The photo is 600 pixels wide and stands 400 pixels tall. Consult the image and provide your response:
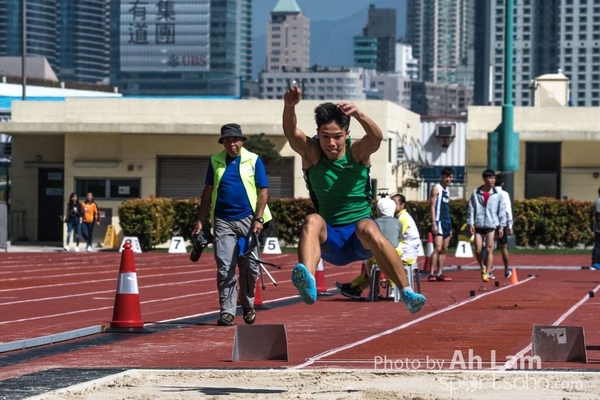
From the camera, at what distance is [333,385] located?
32.6 feet

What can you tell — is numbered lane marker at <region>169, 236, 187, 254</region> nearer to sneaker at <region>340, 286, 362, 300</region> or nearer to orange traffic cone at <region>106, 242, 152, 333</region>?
sneaker at <region>340, 286, 362, 300</region>

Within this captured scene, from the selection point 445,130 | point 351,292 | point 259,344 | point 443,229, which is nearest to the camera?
point 259,344

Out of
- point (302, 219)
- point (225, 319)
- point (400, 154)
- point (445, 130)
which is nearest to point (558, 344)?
point (225, 319)

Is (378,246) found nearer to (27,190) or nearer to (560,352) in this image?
(560,352)

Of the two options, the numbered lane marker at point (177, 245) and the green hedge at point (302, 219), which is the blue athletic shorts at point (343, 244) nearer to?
the numbered lane marker at point (177, 245)

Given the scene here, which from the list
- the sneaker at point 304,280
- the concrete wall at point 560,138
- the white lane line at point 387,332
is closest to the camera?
the sneaker at point 304,280

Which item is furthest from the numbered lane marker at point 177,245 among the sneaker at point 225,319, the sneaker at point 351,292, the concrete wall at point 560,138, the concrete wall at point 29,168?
the sneaker at point 225,319

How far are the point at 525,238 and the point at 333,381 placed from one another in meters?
32.8

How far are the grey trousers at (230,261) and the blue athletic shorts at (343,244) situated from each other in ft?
13.0

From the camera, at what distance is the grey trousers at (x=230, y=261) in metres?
14.8

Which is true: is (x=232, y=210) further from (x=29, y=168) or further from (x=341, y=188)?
(x=29, y=168)

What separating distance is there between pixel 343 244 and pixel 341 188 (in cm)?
43

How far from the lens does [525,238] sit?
139ft

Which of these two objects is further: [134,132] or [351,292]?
[134,132]
